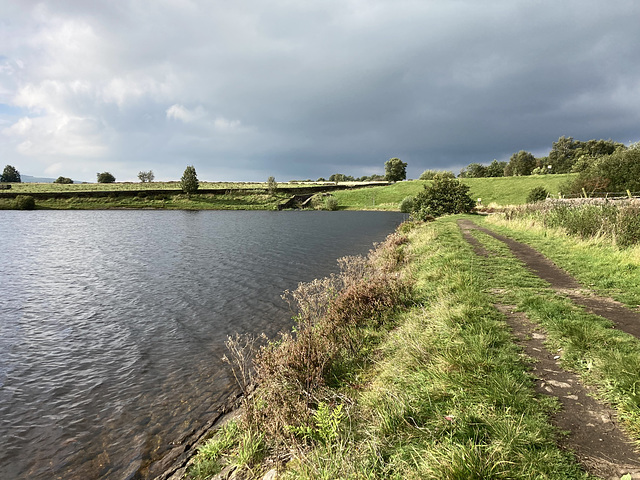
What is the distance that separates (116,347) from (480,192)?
92006 millimetres

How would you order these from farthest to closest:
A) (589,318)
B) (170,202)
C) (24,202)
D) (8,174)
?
(8,174)
(170,202)
(24,202)
(589,318)

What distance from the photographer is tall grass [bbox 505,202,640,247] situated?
14045 mm

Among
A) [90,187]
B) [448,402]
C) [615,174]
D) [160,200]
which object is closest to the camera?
[448,402]

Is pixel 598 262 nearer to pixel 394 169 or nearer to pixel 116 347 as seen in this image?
pixel 116 347

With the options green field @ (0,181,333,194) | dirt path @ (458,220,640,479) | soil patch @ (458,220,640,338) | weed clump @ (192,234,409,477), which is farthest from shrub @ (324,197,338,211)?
dirt path @ (458,220,640,479)

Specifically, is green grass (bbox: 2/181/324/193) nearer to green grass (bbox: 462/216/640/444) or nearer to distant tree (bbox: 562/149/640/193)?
distant tree (bbox: 562/149/640/193)

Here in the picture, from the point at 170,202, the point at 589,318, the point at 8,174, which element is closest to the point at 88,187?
the point at 170,202

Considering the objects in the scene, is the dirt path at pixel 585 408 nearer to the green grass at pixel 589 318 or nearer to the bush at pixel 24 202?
the green grass at pixel 589 318

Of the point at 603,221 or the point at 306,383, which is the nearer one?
the point at 306,383

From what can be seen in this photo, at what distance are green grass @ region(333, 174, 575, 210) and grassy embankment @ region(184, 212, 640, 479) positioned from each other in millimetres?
75428

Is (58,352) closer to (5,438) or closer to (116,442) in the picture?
(5,438)

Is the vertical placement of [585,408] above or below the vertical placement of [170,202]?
below

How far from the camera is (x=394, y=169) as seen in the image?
14038 centimetres

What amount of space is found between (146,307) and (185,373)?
657 cm
